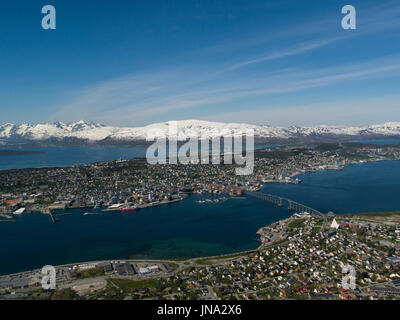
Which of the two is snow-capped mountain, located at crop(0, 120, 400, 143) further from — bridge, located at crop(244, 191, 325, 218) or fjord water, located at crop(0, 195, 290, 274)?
fjord water, located at crop(0, 195, 290, 274)

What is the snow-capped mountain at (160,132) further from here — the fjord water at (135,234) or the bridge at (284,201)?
the fjord water at (135,234)

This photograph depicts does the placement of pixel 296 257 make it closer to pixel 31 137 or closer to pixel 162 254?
pixel 162 254

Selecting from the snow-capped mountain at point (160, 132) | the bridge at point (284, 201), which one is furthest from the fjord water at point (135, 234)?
the snow-capped mountain at point (160, 132)

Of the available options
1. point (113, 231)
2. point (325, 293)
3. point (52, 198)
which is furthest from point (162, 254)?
point (52, 198)

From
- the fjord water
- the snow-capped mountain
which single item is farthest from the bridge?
the snow-capped mountain

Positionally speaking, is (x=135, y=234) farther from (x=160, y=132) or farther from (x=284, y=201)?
(x=160, y=132)

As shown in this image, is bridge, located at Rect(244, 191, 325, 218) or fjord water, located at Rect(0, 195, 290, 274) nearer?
fjord water, located at Rect(0, 195, 290, 274)

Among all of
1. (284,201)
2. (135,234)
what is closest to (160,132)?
(284,201)
